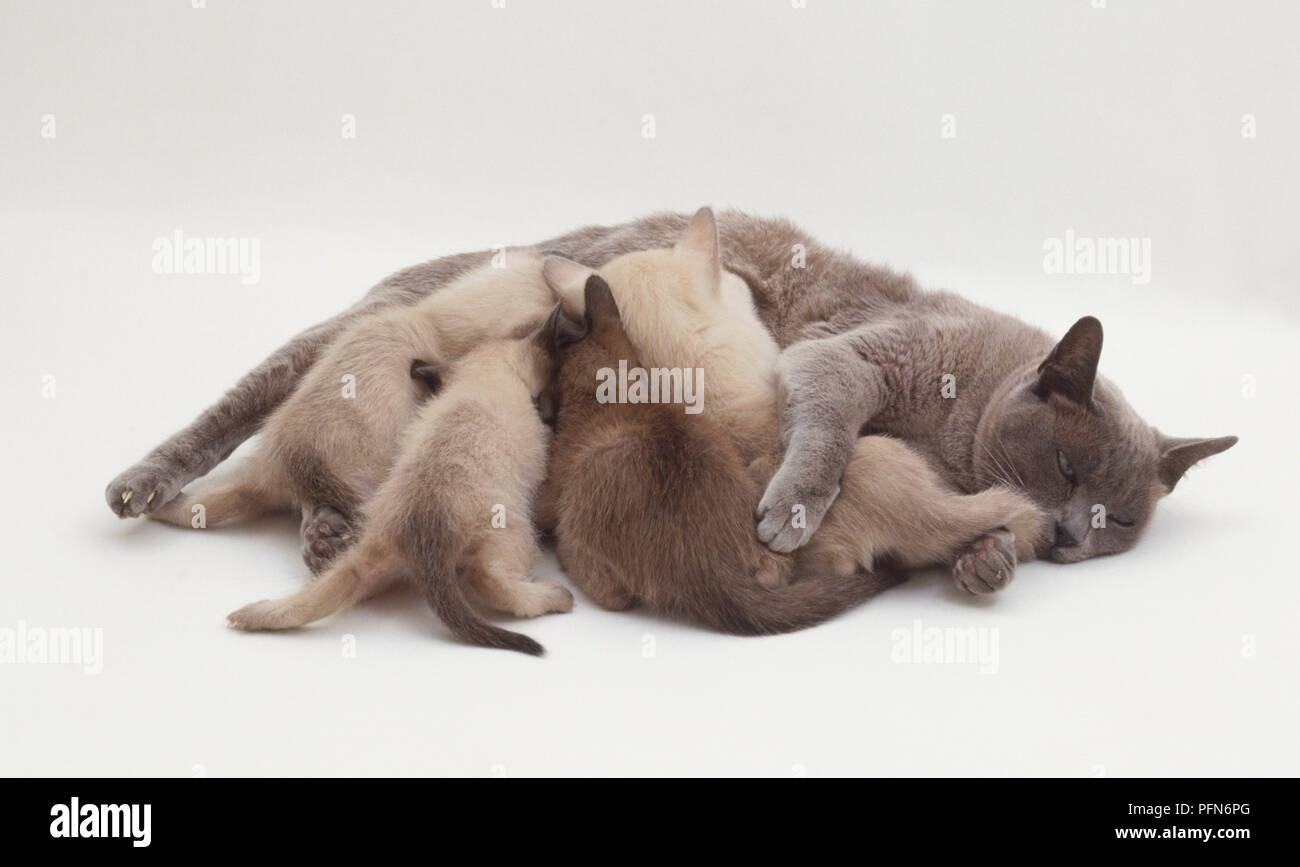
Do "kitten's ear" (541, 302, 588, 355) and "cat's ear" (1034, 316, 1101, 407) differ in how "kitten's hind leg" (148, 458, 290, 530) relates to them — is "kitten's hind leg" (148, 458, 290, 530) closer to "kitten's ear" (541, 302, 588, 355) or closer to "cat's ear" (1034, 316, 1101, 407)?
"kitten's ear" (541, 302, 588, 355)

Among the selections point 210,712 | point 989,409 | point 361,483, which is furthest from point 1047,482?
point 210,712

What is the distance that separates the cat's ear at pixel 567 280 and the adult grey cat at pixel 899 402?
0.40 metres

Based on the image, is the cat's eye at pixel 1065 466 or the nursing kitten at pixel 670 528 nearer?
the nursing kitten at pixel 670 528

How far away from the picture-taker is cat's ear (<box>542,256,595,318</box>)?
3.46 m

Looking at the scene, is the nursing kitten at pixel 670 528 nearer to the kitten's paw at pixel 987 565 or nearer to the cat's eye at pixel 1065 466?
the kitten's paw at pixel 987 565

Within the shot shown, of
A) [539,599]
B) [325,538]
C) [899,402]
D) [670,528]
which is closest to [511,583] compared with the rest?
[539,599]

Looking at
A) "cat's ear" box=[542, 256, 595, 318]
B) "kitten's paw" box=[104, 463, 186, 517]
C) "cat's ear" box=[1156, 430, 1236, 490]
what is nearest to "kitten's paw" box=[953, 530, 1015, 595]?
"cat's ear" box=[1156, 430, 1236, 490]

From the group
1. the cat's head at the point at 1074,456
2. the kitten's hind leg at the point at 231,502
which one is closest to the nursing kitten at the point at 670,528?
the cat's head at the point at 1074,456

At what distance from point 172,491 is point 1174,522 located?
289 centimetres

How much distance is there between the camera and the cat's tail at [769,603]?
2.80 metres

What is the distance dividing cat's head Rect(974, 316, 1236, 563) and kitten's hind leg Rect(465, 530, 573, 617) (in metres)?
1.23

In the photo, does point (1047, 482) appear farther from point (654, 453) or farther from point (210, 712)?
point (210, 712)

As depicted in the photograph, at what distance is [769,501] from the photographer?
301 centimetres

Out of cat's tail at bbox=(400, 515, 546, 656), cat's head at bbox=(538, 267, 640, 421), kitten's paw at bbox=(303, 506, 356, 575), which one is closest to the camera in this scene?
cat's tail at bbox=(400, 515, 546, 656)
